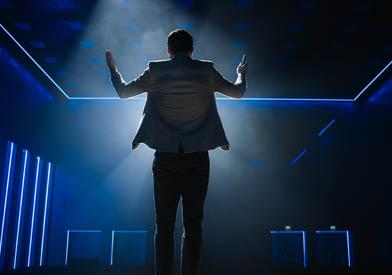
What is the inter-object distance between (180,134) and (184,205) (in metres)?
0.28

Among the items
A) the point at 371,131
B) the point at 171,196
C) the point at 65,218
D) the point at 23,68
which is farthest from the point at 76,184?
the point at 171,196

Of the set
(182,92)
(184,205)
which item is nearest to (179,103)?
(182,92)

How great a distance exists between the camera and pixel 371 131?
5898mm

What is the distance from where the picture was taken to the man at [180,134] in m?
1.64

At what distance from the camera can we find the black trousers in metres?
1.63

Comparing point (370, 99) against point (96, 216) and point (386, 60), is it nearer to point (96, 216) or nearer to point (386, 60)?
point (386, 60)

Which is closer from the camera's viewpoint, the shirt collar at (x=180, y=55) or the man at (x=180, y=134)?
the man at (x=180, y=134)

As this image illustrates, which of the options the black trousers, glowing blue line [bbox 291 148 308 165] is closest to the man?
the black trousers

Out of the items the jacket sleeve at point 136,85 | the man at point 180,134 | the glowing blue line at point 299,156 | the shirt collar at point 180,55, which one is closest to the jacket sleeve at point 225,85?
the man at point 180,134

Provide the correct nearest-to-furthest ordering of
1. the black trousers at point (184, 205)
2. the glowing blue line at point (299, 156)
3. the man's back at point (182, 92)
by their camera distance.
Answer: the black trousers at point (184, 205)
the man's back at point (182, 92)
the glowing blue line at point (299, 156)

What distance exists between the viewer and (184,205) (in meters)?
1.67

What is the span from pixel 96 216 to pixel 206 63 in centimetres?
464

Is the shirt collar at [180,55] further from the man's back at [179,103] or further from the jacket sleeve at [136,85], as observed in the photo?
the jacket sleeve at [136,85]

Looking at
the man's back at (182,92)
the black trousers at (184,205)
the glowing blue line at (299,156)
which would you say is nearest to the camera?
the black trousers at (184,205)
